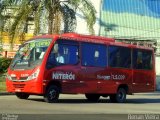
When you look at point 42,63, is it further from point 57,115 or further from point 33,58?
point 57,115

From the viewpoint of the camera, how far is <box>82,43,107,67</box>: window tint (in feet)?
73.7

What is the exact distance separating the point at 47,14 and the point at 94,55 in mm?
9534

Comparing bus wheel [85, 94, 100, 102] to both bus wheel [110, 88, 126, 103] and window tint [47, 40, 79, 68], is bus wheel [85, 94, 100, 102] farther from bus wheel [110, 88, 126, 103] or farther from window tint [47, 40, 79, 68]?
window tint [47, 40, 79, 68]

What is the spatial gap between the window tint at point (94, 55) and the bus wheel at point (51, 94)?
2.00m

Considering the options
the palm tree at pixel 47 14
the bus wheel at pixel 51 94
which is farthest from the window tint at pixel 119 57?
the palm tree at pixel 47 14

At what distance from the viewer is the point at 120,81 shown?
965 inches

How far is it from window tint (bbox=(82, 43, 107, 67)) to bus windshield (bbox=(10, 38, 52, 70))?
2.12 meters

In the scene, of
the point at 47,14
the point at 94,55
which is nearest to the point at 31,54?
the point at 94,55

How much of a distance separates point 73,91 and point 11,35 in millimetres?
11356

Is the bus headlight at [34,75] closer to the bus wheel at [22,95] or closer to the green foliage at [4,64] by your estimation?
the bus wheel at [22,95]

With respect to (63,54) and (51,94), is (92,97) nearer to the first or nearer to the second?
A: (63,54)

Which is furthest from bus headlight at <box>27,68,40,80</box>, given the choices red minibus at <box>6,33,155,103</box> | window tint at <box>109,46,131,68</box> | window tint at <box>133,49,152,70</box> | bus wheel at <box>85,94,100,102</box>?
window tint at <box>133,49,152,70</box>

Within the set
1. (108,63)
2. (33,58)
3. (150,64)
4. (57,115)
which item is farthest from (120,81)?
(57,115)

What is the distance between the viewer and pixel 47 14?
104ft
